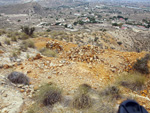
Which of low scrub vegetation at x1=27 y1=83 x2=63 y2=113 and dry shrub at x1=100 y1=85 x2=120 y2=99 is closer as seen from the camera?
low scrub vegetation at x1=27 y1=83 x2=63 y2=113

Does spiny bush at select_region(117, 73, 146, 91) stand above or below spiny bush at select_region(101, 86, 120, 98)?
below

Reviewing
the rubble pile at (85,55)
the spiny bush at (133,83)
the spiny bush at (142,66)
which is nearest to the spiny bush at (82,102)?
the spiny bush at (133,83)

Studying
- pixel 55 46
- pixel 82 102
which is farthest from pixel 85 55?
pixel 82 102

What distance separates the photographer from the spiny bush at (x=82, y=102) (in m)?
3.07

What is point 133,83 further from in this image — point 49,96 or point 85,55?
point 49,96

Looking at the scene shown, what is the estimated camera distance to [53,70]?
Answer: 5137mm

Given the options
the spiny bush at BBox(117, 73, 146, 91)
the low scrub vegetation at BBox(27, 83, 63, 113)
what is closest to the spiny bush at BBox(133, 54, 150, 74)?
the spiny bush at BBox(117, 73, 146, 91)

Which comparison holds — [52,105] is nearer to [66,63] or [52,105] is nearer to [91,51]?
[66,63]

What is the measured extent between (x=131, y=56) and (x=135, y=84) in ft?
11.3

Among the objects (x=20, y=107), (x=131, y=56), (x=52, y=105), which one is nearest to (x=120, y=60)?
(x=131, y=56)

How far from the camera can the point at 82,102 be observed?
10.2 feet

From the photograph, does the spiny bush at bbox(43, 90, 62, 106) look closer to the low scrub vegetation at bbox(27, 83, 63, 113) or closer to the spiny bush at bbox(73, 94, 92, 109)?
the low scrub vegetation at bbox(27, 83, 63, 113)

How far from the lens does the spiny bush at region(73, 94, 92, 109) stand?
3.07 m

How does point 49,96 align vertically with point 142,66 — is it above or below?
above
